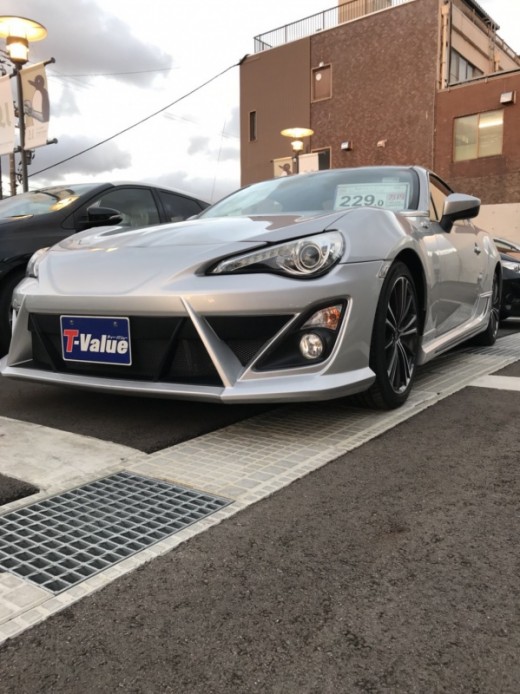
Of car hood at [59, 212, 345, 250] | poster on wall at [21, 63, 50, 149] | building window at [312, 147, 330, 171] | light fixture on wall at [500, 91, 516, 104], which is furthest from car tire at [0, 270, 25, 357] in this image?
building window at [312, 147, 330, 171]

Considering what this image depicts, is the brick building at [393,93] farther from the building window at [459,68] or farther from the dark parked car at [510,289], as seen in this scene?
the dark parked car at [510,289]

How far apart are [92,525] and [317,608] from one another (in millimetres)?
760

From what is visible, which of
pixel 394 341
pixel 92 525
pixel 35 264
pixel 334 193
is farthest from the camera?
pixel 334 193

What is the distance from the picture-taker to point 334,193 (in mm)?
3598

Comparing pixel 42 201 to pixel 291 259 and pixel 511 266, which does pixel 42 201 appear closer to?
pixel 291 259

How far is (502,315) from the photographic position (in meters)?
7.23

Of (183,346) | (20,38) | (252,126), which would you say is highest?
(252,126)

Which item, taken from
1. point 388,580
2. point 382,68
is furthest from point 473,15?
point 388,580

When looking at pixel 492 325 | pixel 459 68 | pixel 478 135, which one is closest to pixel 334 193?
pixel 492 325

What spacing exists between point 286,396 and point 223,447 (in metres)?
0.35

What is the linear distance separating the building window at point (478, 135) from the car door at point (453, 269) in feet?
54.3

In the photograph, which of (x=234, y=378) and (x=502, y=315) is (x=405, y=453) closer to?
(x=234, y=378)

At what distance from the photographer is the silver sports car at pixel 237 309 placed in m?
2.45

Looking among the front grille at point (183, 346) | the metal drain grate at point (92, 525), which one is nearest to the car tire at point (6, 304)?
the front grille at point (183, 346)
